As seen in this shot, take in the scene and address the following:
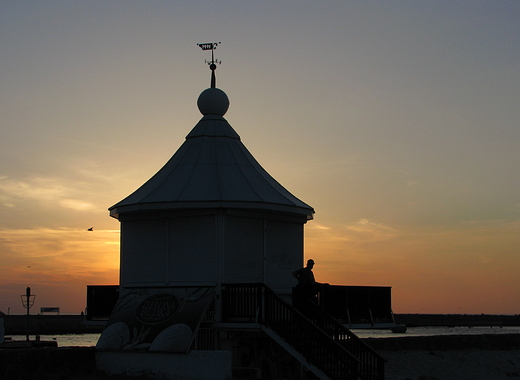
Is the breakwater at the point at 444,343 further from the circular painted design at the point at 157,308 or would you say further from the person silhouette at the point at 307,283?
the circular painted design at the point at 157,308

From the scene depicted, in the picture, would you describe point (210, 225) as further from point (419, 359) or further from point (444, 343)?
point (444, 343)

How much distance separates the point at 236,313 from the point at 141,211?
3898 mm

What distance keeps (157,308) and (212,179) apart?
3.91 metres

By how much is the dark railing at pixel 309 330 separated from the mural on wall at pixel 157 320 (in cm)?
81

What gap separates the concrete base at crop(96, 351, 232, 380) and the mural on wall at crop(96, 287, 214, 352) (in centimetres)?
18

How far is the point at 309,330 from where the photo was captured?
17953mm

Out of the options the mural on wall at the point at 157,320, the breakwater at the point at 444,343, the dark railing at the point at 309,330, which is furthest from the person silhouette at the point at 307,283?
the breakwater at the point at 444,343

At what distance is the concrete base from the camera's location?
17.5 metres

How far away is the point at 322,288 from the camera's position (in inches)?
782

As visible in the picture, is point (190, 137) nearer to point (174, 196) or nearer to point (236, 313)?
point (174, 196)

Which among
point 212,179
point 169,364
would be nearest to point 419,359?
point 212,179

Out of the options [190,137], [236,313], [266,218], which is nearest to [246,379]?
[236,313]

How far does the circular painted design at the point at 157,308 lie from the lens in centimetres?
1927

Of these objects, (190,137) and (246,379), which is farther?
(190,137)
